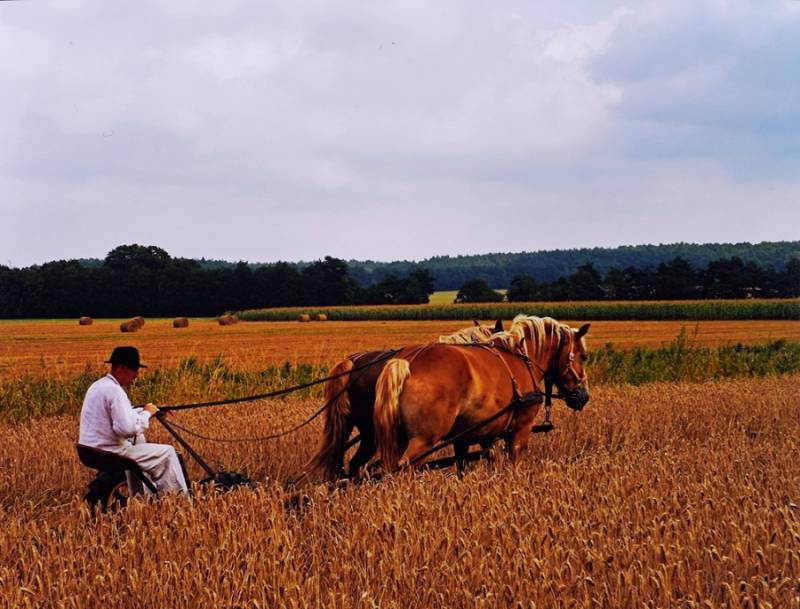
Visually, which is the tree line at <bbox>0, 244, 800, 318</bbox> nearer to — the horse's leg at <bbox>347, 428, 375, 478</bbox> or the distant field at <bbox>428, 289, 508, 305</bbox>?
the distant field at <bbox>428, 289, 508, 305</bbox>

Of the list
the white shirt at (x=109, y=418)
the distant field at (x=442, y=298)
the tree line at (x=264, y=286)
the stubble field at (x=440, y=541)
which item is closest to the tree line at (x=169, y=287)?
the tree line at (x=264, y=286)

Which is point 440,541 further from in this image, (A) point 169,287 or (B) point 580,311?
(A) point 169,287

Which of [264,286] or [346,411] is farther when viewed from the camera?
[264,286]

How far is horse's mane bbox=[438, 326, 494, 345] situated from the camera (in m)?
8.31

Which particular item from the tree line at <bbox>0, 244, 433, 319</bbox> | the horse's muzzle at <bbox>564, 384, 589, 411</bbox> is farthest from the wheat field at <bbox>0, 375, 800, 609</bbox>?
the tree line at <bbox>0, 244, 433, 319</bbox>

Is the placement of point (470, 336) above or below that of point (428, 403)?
above

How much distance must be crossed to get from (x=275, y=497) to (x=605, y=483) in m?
2.50

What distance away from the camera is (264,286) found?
6178 centimetres

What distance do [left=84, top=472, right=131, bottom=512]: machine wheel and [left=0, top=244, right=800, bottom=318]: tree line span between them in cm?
4908

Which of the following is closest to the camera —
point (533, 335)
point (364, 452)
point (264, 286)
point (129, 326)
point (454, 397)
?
point (454, 397)

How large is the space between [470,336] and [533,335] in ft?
2.28

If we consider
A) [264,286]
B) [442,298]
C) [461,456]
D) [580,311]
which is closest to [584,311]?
[580,311]

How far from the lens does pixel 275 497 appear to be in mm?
5801

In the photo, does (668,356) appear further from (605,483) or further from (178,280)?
(178,280)
